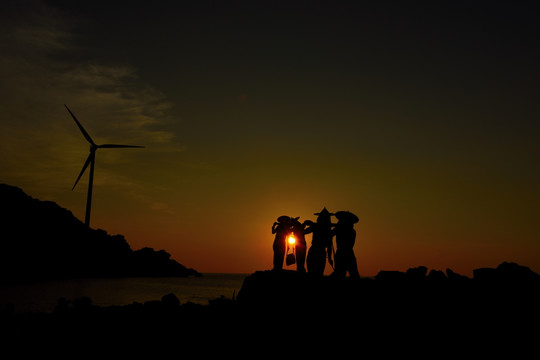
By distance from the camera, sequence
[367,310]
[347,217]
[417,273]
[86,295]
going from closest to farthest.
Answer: [367,310] → [417,273] → [347,217] → [86,295]

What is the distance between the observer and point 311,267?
20.7 m

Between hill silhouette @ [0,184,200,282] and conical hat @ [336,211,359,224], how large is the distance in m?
136

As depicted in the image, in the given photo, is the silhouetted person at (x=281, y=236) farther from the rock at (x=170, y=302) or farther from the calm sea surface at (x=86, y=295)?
the calm sea surface at (x=86, y=295)

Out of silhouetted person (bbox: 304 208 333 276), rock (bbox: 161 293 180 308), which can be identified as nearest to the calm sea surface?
rock (bbox: 161 293 180 308)

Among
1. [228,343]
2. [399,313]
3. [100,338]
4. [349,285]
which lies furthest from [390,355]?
[100,338]

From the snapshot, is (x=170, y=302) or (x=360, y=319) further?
(x=170, y=302)

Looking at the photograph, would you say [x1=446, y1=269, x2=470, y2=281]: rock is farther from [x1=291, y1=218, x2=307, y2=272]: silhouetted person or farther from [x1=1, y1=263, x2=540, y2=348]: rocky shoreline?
[x1=291, y1=218, x2=307, y2=272]: silhouetted person

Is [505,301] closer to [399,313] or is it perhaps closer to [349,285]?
[399,313]

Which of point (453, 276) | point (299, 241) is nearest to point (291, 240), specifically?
point (299, 241)

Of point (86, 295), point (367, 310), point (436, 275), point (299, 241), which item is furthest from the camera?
point (86, 295)

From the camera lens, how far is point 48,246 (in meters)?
151

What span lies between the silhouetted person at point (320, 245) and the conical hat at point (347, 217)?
0.69 meters

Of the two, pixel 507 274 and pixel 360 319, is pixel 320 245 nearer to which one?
pixel 360 319

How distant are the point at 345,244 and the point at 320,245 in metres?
1.34
